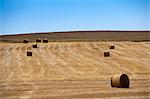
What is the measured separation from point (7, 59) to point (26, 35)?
35538 mm

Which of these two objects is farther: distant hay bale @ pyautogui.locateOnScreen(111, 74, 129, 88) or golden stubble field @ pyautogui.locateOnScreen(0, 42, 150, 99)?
distant hay bale @ pyautogui.locateOnScreen(111, 74, 129, 88)

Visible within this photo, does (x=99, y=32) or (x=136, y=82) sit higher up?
(x=99, y=32)

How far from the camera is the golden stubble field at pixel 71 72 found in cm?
1523

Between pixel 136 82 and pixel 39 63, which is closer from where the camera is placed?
pixel 136 82

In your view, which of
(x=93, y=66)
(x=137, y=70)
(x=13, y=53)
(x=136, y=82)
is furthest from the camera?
(x=13, y=53)

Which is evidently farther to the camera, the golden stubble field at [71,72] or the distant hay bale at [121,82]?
the distant hay bale at [121,82]

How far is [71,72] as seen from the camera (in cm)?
2167

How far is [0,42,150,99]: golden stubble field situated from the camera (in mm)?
15234

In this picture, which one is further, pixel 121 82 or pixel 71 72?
pixel 71 72

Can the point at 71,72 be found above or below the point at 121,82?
above

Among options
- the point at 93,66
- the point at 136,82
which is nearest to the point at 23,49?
the point at 93,66

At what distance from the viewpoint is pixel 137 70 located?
73.4 ft

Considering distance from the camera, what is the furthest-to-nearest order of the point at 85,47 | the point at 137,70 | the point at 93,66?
1. the point at 85,47
2. the point at 93,66
3. the point at 137,70

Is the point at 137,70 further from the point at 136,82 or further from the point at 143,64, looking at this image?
the point at 136,82
